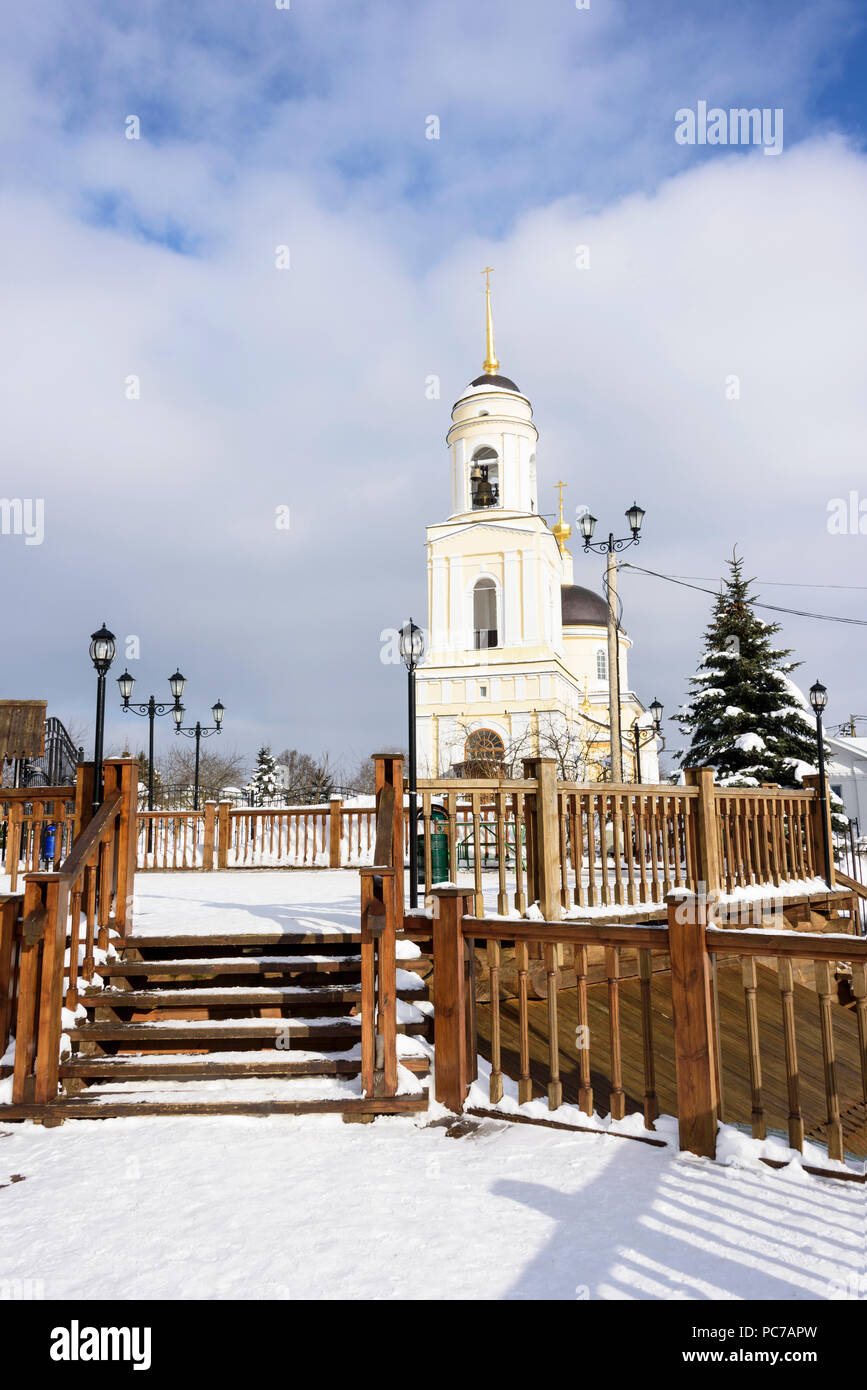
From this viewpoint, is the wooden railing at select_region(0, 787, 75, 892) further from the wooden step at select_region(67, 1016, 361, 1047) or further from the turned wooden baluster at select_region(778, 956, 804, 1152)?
the turned wooden baluster at select_region(778, 956, 804, 1152)

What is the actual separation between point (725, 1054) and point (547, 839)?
2.10 metres

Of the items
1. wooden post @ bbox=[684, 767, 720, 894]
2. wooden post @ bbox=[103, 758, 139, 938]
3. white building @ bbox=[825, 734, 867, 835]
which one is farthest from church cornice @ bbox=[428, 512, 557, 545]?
wooden post @ bbox=[103, 758, 139, 938]

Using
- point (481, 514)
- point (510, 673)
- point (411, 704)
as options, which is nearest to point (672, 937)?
point (411, 704)

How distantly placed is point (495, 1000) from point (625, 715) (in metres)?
46.9

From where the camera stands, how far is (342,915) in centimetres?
780

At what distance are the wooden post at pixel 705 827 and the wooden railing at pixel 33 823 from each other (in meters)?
5.90

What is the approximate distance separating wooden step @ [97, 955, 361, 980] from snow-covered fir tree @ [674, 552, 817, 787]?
58.2 feet

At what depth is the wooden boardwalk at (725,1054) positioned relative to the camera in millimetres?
Answer: 5445

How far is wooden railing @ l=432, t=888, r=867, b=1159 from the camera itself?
3.86 metres

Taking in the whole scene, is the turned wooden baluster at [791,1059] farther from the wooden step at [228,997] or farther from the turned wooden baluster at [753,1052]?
the wooden step at [228,997]

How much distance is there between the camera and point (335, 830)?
14117 mm

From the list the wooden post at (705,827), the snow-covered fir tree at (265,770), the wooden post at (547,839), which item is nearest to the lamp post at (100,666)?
the wooden post at (547,839)
